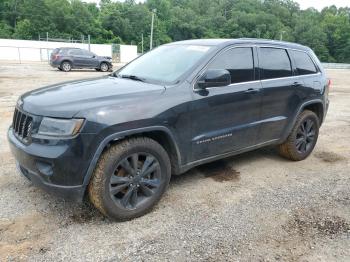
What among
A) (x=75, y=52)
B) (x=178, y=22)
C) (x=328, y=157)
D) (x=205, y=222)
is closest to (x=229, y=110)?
(x=205, y=222)

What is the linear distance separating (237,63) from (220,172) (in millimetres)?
1496

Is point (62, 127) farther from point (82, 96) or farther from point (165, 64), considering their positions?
point (165, 64)

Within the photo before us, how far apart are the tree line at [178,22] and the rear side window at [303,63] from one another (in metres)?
→ 62.6

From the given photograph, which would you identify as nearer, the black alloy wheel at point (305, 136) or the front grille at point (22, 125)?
the front grille at point (22, 125)

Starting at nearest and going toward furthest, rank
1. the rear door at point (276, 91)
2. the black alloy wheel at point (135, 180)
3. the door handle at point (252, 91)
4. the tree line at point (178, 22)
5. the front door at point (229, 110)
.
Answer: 1. the black alloy wheel at point (135, 180)
2. the front door at point (229, 110)
3. the door handle at point (252, 91)
4. the rear door at point (276, 91)
5. the tree line at point (178, 22)

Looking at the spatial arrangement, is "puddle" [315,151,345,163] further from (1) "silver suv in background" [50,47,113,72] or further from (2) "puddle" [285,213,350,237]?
→ (1) "silver suv in background" [50,47,113,72]

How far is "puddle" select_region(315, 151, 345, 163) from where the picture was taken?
5.46 meters

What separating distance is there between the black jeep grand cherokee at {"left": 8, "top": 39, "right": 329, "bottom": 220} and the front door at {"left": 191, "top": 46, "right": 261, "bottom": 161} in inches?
0.5

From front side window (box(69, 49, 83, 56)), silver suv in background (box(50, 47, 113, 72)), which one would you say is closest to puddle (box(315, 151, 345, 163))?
silver suv in background (box(50, 47, 113, 72))

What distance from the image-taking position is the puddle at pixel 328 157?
17.9 ft

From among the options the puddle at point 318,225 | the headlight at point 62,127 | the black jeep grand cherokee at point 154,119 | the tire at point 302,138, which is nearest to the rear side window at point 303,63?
the black jeep grand cherokee at point 154,119

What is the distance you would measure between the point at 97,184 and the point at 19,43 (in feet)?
144

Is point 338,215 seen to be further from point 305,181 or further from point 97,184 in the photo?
point 97,184

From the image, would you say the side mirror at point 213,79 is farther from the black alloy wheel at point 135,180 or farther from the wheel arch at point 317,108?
the wheel arch at point 317,108
